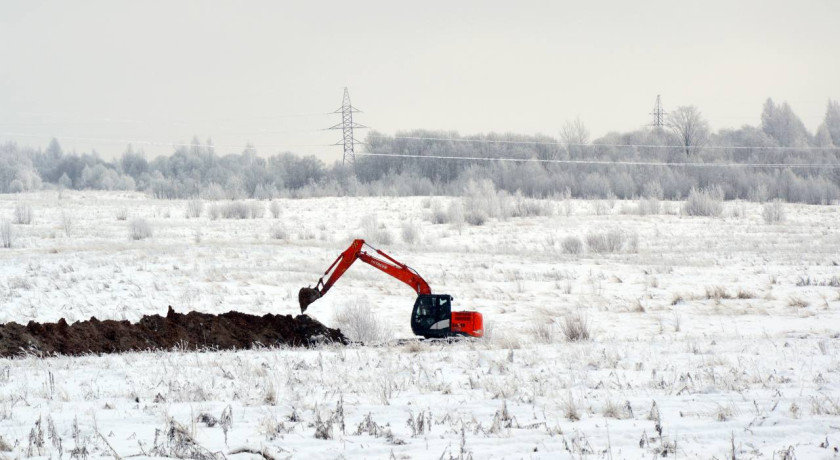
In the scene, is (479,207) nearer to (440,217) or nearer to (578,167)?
(440,217)

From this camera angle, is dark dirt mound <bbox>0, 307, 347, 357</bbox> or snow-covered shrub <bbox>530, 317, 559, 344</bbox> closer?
dark dirt mound <bbox>0, 307, 347, 357</bbox>

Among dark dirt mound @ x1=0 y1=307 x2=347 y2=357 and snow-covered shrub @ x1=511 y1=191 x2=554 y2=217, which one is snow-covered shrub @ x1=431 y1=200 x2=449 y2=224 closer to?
snow-covered shrub @ x1=511 y1=191 x2=554 y2=217

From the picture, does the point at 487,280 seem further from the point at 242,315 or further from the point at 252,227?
the point at 252,227

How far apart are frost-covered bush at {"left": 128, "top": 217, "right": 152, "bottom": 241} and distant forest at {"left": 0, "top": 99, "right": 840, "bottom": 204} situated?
83.5ft

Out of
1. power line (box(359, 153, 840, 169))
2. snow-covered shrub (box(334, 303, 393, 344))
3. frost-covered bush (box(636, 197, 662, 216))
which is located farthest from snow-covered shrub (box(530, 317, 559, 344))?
power line (box(359, 153, 840, 169))

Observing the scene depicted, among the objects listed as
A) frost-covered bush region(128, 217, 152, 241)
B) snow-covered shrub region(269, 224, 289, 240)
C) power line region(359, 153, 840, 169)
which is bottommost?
snow-covered shrub region(269, 224, 289, 240)

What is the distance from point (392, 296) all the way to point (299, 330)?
6211 mm

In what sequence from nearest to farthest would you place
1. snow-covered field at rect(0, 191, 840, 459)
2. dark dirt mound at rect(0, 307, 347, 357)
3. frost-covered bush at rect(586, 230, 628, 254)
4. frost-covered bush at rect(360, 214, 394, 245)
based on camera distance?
snow-covered field at rect(0, 191, 840, 459)
dark dirt mound at rect(0, 307, 347, 357)
frost-covered bush at rect(586, 230, 628, 254)
frost-covered bush at rect(360, 214, 394, 245)

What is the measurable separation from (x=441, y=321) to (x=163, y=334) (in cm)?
465

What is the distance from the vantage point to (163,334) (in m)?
13.2

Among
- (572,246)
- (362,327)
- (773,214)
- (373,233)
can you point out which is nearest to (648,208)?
(773,214)

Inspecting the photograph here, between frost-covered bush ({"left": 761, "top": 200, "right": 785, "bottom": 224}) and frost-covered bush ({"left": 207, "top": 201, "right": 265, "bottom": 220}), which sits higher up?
frost-covered bush ({"left": 207, "top": 201, "right": 265, "bottom": 220})

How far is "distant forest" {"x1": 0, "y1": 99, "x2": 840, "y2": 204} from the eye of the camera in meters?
66.2

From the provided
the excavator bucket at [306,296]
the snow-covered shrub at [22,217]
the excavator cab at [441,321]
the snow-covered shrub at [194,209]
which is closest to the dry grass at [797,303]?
the excavator cab at [441,321]
